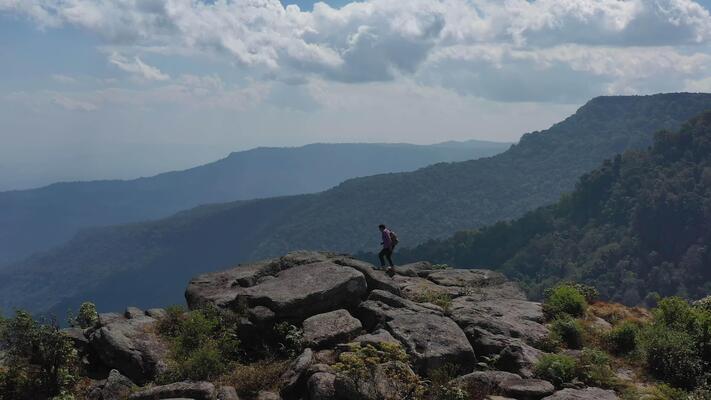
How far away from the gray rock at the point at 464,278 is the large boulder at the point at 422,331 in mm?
6291

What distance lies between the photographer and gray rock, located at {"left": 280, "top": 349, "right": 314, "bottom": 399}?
1423 cm

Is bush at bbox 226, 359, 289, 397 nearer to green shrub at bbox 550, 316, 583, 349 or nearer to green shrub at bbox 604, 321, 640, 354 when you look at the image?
green shrub at bbox 550, 316, 583, 349

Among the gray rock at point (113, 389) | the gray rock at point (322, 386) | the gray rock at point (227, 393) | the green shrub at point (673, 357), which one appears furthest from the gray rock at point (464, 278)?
the gray rock at point (113, 389)

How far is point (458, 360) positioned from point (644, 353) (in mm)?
5454

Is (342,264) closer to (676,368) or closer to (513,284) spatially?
(513,284)

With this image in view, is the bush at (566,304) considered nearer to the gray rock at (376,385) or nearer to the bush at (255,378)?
the gray rock at (376,385)

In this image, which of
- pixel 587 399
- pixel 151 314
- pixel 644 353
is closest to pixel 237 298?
pixel 151 314

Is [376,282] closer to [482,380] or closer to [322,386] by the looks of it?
[482,380]

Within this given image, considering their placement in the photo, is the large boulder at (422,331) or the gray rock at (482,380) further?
the large boulder at (422,331)

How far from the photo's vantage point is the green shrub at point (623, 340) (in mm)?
17953

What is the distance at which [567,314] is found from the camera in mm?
20531

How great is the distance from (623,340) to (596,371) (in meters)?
3.32

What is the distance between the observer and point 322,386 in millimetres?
13477

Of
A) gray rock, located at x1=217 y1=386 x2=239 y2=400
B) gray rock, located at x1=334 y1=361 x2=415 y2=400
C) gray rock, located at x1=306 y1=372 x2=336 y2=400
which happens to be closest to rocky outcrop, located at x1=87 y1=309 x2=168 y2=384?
gray rock, located at x1=217 y1=386 x2=239 y2=400
